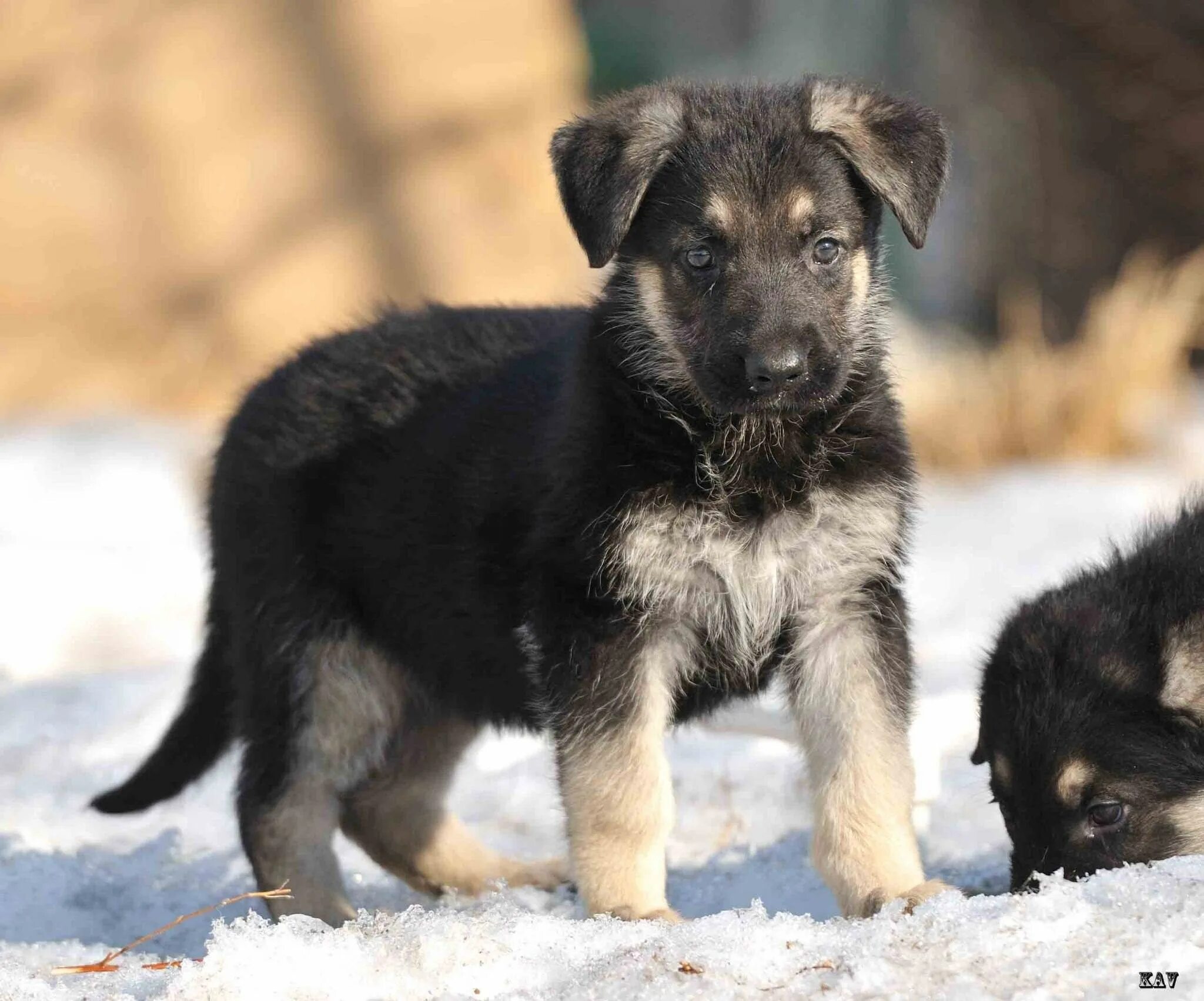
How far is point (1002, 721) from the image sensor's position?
362 centimetres

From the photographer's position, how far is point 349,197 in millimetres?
9297

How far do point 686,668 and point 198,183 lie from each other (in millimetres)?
6377

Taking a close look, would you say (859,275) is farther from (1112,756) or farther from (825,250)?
(1112,756)

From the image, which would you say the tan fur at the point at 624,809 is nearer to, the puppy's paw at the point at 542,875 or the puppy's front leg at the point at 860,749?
the puppy's front leg at the point at 860,749

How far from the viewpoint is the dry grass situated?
29.3 feet

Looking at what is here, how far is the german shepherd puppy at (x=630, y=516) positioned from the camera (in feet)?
10.8

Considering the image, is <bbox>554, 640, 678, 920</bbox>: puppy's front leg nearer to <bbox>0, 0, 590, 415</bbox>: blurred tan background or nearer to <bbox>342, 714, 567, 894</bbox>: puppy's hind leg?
<bbox>342, 714, 567, 894</bbox>: puppy's hind leg

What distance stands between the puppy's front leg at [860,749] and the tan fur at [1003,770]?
302mm

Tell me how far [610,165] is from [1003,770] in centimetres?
159

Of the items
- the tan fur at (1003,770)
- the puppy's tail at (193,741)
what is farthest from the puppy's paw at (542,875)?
the tan fur at (1003,770)

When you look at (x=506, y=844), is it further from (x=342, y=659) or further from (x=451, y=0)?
(x=451, y=0)

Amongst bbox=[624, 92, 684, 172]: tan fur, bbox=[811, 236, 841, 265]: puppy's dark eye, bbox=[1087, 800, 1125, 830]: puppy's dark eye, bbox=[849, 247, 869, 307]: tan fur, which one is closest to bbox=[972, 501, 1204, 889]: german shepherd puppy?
bbox=[1087, 800, 1125, 830]: puppy's dark eye

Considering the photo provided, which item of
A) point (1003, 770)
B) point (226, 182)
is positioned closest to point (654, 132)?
point (1003, 770)

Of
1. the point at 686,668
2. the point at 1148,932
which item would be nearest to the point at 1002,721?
the point at 686,668
